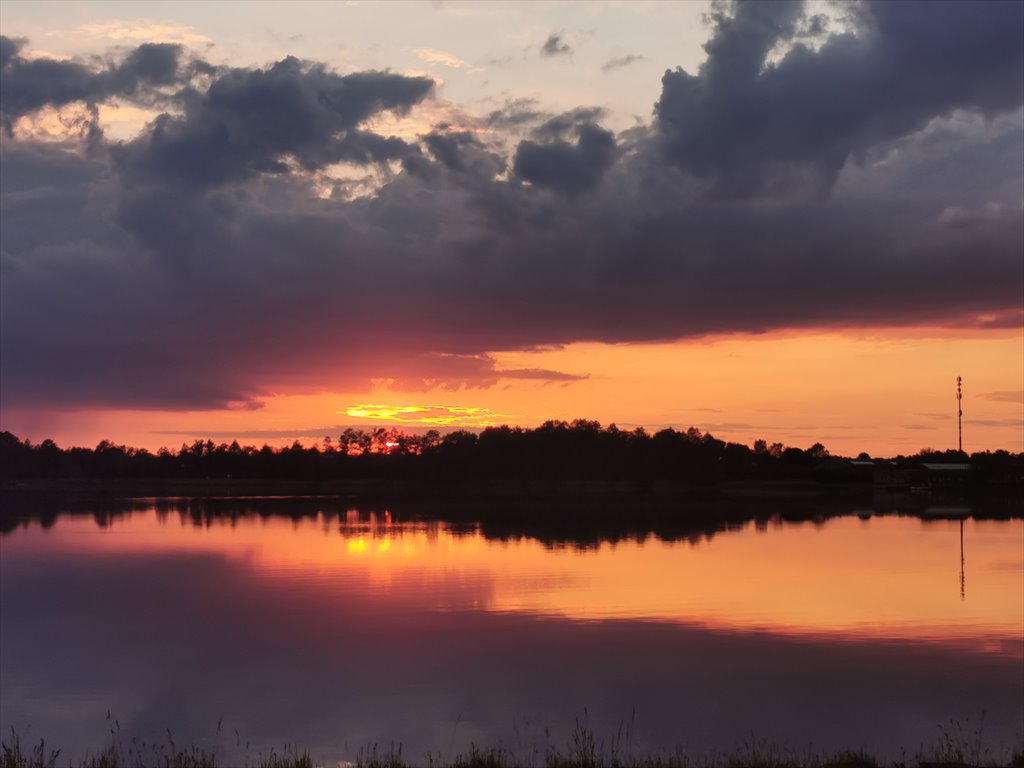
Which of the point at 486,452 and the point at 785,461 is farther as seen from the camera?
the point at 785,461

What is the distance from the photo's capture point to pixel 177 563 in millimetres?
49000

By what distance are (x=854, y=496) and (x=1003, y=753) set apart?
422ft

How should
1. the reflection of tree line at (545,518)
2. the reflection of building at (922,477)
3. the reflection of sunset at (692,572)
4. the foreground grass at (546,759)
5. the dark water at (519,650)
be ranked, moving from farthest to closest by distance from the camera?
1. the reflection of building at (922,477)
2. the reflection of tree line at (545,518)
3. the reflection of sunset at (692,572)
4. the dark water at (519,650)
5. the foreground grass at (546,759)

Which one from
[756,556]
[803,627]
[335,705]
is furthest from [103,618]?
[756,556]

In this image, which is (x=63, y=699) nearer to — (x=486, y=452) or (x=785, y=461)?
Answer: (x=486, y=452)

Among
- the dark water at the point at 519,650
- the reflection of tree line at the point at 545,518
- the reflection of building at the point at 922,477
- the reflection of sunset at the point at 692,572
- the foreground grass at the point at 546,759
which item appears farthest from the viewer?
the reflection of building at the point at 922,477

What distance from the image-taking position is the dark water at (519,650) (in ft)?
61.0

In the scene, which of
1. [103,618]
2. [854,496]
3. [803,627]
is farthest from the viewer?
[854,496]

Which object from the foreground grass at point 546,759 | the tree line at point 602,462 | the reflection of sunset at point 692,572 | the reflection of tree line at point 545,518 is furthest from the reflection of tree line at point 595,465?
the foreground grass at point 546,759

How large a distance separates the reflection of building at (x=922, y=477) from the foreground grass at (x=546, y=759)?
144974 mm

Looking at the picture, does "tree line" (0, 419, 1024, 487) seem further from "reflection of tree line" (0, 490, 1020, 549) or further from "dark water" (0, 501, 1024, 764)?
"dark water" (0, 501, 1024, 764)

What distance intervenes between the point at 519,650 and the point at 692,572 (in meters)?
18.5

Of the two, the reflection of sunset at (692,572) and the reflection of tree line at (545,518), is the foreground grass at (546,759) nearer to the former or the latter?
the reflection of sunset at (692,572)

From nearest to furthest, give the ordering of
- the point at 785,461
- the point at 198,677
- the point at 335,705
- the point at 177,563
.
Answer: the point at 335,705, the point at 198,677, the point at 177,563, the point at 785,461
